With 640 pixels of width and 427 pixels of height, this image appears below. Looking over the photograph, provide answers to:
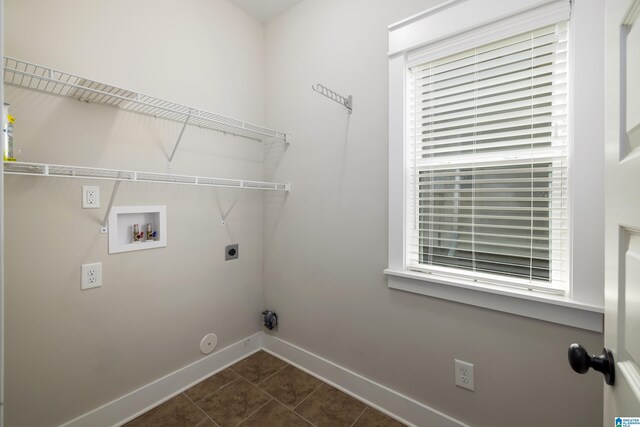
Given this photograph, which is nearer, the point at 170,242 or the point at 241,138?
the point at 170,242

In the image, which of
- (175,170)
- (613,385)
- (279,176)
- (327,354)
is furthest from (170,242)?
(613,385)

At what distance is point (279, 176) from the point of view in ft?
7.07

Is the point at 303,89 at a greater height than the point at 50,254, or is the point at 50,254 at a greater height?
the point at 303,89

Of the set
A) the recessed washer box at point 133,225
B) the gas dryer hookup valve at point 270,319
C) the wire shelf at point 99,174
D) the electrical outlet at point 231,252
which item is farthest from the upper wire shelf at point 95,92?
the gas dryer hookup valve at point 270,319

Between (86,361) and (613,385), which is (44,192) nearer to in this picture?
(86,361)

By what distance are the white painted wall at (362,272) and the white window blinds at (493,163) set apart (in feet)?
0.53

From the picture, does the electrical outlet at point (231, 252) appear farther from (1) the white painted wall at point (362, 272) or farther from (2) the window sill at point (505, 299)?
(2) the window sill at point (505, 299)

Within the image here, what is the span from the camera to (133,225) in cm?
160

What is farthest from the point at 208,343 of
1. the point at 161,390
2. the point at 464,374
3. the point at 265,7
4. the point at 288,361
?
the point at 265,7

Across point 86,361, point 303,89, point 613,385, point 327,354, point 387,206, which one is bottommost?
point 327,354

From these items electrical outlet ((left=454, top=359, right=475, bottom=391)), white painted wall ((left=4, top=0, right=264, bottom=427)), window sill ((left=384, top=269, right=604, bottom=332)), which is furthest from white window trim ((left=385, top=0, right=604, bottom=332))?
white painted wall ((left=4, top=0, right=264, bottom=427))

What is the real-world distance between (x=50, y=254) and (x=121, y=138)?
65cm

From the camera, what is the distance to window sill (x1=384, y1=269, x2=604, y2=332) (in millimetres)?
1085

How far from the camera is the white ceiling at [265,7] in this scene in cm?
201
